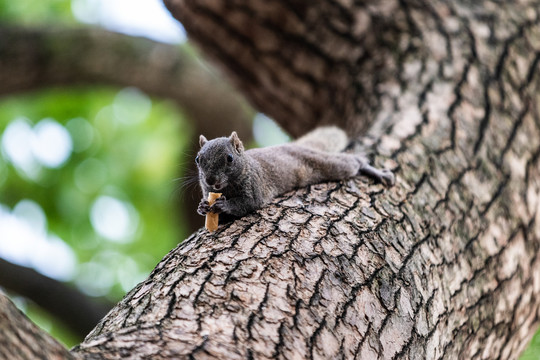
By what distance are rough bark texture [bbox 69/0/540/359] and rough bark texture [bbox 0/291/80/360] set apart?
0.58ft

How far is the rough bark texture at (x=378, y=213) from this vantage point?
2291mm

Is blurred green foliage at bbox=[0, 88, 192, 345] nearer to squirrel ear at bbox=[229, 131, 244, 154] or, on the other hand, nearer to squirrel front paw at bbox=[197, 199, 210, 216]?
squirrel ear at bbox=[229, 131, 244, 154]

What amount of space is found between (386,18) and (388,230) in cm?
229

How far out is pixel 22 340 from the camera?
1.77m

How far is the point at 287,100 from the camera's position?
5.15 m

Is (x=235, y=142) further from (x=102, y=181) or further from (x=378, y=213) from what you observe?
(x=102, y=181)

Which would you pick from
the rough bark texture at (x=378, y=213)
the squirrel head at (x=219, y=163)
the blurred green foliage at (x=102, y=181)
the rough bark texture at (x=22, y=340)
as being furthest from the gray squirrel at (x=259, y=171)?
the blurred green foliage at (x=102, y=181)

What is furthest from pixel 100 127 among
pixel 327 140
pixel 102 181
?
pixel 327 140

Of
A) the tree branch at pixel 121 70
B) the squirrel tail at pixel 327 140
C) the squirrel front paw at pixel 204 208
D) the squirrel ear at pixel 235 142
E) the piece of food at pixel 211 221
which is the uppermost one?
the tree branch at pixel 121 70

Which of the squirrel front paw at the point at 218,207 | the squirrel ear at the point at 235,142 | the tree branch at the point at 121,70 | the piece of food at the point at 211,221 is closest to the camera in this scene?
the piece of food at the point at 211,221

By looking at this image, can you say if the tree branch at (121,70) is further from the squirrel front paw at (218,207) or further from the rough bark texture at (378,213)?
the squirrel front paw at (218,207)

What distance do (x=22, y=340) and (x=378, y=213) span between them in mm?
1829

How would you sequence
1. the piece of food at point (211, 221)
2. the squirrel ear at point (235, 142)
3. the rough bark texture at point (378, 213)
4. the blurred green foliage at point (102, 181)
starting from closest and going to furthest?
the rough bark texture at point (378, 213)
the piece of food at point (211, 221)
the squirrel ear at point (235, 142)
the blurred green foliage at point (102, 181)

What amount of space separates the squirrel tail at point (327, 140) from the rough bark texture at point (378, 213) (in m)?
0.16
